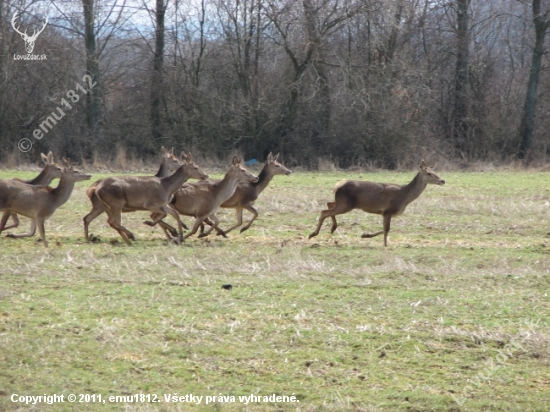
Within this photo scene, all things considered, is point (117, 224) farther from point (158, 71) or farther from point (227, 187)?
point (158, 71)

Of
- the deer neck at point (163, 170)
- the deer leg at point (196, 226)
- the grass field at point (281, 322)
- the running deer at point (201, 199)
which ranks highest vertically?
the deer neck at point (163, 170)

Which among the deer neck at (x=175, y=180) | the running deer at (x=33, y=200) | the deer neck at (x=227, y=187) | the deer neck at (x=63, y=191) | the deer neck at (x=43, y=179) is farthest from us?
the deer neck at (x=43, y=179)

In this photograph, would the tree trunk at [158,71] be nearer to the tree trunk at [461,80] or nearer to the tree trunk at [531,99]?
the tree trunk at [461,80]

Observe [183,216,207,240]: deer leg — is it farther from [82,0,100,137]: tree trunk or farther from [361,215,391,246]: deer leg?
[82,0,100,137]: tree trunk

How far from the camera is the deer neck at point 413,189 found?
15.2 meters

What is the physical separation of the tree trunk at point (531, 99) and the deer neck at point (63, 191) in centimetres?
2165

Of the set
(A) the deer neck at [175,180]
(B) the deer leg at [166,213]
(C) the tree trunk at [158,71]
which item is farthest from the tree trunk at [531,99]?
(B) the deer leg at [166,213]

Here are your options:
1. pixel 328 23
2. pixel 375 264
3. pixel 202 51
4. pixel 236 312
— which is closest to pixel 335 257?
pixel 375 264

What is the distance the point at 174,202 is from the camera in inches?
588

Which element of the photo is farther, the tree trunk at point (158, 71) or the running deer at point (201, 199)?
the tree trunk at point (158, 71)

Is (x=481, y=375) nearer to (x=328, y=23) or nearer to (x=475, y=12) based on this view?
(x=328, y=23)

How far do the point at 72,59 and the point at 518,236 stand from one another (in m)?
21.0

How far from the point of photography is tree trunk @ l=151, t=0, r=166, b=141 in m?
32.2

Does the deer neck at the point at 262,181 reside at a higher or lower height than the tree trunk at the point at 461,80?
lower
